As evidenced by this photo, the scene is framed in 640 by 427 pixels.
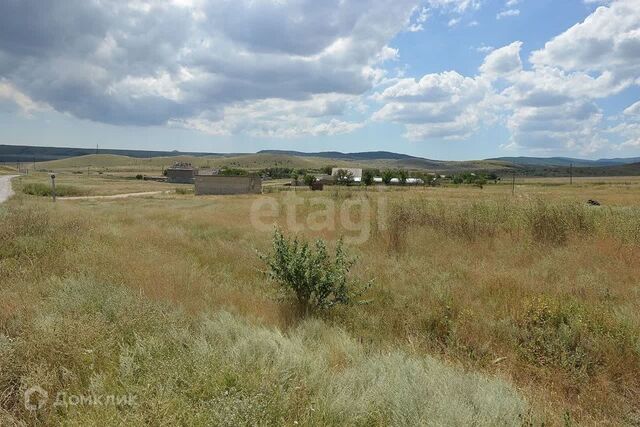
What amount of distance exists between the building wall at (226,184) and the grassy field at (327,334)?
168ft

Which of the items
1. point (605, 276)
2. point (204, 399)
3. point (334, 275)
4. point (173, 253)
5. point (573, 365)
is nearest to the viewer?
point (204, 399)

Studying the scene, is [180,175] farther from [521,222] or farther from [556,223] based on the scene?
[556,223]

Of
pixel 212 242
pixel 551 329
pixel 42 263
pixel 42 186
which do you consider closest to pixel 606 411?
pixel 551 329

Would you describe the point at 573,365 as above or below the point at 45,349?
below

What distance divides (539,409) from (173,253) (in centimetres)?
794

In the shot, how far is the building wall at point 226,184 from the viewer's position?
6003cm

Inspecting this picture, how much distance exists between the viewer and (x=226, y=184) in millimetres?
61594

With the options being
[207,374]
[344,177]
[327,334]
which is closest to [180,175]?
[344,177]

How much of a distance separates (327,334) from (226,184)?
58880 millimetres

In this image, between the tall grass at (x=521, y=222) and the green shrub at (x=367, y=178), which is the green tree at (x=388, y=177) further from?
the tall grass at (x=521, y=222)

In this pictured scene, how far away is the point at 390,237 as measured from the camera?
11.0 metres

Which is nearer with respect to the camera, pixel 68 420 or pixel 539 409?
pixel 68 420

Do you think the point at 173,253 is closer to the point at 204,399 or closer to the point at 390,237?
the point at 390,237

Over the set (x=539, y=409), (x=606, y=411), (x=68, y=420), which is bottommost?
(x=606, y=411)
